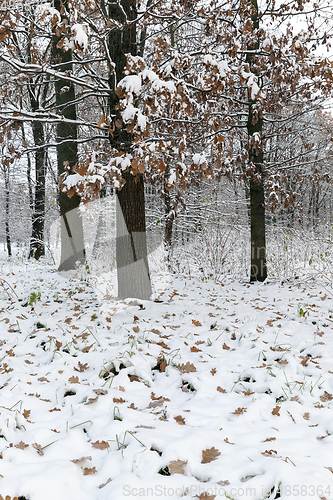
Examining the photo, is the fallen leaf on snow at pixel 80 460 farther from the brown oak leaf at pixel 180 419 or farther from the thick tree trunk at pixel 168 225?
the thick tree trunk at pixel 168 225

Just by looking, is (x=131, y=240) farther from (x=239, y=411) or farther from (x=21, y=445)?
(x=21, y=445)

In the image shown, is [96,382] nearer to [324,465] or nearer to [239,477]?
[239,477]

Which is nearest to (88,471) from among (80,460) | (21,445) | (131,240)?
(80,460)

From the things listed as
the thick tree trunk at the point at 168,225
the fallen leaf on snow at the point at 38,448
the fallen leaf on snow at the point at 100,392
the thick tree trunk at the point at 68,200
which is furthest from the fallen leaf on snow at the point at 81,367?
the thick tree trunk at the point at 168,225

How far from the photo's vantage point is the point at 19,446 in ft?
6.77

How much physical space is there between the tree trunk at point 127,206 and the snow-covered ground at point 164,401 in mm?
403

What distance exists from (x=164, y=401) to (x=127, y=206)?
3.19m

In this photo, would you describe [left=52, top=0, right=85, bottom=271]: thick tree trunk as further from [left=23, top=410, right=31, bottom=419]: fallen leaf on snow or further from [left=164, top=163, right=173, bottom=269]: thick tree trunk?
[left=23, top=410, right=31, bottom=419]: fallen leaf on snow

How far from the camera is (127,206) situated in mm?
5184

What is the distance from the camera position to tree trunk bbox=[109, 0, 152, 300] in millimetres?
5000

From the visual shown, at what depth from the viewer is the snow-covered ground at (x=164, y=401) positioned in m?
1.83

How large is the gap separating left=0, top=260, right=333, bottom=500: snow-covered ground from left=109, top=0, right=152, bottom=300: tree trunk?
1.32 ft

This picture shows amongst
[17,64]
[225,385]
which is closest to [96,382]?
[225,385]

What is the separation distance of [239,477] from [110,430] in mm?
901
